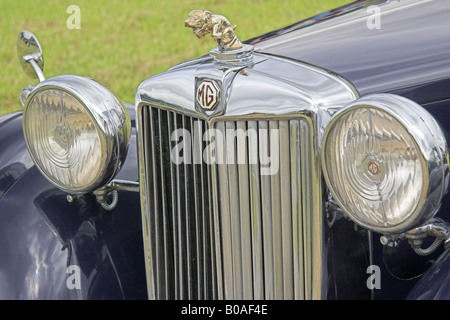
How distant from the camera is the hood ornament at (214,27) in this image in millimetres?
1743

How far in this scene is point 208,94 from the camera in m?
1.69

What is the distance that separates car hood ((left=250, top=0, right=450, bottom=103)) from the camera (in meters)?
1.80

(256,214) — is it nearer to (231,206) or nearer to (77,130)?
(231,206)

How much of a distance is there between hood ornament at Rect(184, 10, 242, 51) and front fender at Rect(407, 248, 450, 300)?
Answer: 0.71 metres

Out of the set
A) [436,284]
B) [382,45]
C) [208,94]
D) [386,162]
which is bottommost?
[436,284]

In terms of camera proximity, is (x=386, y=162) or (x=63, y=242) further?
(x=63, y=242)

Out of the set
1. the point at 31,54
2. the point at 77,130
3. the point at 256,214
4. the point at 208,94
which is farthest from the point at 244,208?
the point at 31,54

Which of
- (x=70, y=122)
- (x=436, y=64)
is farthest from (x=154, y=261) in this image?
(x=436, y=64)

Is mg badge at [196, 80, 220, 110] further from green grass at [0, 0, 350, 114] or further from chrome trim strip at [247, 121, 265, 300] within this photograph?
green grass at [0, 0, 350, 114]

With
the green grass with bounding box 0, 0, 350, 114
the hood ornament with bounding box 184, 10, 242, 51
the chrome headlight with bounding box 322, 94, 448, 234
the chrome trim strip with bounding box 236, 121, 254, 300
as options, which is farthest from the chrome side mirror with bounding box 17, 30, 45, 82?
the green grass with bounding box 0, 0, 350, 114

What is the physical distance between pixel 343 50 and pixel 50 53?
15.5 feet

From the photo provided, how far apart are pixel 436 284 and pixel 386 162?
0.96 feet

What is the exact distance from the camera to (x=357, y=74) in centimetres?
181
